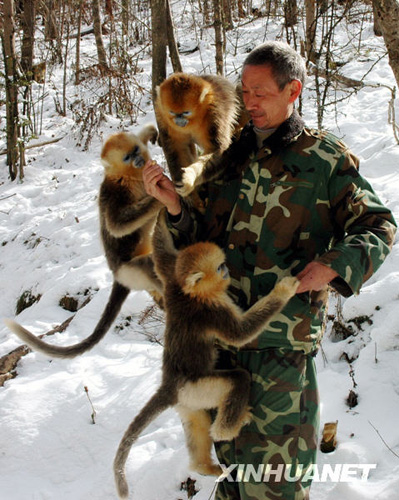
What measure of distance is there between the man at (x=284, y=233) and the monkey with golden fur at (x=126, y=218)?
38.0 inches

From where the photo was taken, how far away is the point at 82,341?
327 cm

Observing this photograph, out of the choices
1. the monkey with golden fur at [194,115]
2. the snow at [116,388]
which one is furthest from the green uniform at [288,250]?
the snow at [116,388]

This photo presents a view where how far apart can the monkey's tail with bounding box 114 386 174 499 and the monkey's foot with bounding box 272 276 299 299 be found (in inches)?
32.2

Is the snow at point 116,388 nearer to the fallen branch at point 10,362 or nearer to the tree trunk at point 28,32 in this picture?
the fallen branch at point 10,362

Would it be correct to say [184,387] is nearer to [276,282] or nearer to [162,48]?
[276,282]

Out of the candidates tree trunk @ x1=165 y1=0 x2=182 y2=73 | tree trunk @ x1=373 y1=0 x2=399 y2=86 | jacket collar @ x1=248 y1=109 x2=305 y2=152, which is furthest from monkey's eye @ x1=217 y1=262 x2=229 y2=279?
tree trunk @ x1=373 y1=0 x2=399 y2=86

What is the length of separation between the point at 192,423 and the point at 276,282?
0.97 meters

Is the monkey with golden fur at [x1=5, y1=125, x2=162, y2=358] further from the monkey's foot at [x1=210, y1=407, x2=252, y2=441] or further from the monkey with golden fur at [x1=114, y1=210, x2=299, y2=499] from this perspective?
the monkey's foot at [x1=210, y1=407, x2=252, y2=441]

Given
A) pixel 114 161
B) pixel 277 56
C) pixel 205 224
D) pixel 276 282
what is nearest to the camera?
pixel 277 56

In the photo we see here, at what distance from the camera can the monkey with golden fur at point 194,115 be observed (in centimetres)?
299

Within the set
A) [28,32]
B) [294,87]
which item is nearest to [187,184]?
[294,87]

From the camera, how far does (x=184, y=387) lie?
8.04 ft

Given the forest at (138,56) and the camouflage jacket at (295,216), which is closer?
the camouflage jacket at (295,216)

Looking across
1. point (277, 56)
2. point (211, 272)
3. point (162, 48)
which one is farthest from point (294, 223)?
point (162, 48)
